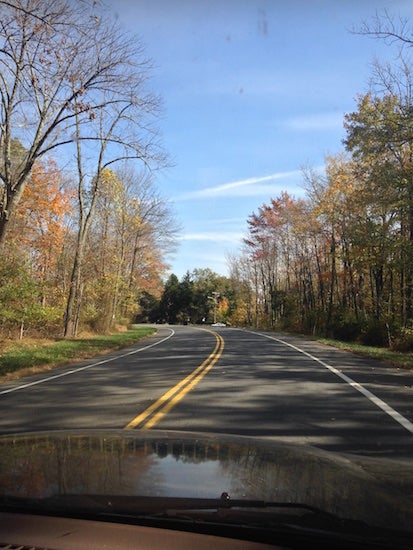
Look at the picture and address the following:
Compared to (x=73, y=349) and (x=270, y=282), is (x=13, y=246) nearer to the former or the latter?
(x=73, y=349)

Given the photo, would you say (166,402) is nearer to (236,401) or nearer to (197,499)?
(236,401)

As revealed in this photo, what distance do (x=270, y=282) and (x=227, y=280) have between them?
136 feet

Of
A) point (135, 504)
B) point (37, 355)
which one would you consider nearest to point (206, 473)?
point (135, 504)

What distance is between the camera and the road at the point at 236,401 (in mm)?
7508

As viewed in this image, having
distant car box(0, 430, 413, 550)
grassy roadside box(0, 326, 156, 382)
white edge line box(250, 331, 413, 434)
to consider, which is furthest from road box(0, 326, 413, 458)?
distant car box(0, 430, 413, 550)

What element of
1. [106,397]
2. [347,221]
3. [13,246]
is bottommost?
[106,397]

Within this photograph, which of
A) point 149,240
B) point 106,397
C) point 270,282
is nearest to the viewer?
point 106,397

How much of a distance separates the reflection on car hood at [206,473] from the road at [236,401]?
276 cm

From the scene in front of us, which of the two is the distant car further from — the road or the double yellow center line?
the double yellow center line

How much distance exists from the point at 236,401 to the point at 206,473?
657cm

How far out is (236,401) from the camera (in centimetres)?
990

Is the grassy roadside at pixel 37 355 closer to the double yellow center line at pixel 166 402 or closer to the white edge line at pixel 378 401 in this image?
the double yellow center line at pixel 166 402

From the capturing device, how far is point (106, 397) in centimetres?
1049

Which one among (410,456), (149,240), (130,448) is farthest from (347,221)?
(130,448)
